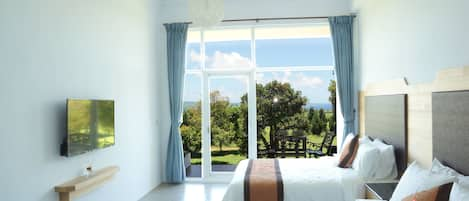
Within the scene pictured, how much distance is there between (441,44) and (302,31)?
3136mm

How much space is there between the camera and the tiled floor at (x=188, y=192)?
4.83m

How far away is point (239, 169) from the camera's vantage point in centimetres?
407

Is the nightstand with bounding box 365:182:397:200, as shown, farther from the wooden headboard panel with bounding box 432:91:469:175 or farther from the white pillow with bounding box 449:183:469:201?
the white pillow with bounding box 449:183:469:201

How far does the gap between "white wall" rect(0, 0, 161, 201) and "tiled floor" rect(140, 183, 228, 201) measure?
Result: 0.25 metres

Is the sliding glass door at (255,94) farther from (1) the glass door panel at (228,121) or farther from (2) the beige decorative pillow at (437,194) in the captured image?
(2) the beige decorative pillow at (437,194)

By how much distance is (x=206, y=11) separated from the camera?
3.52 metres

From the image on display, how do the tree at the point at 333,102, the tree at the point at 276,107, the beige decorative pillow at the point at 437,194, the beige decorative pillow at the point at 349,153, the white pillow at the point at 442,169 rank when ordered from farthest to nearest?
the tree at the point at 276,107 < the tree at the point at 333,102 < the beige decorative pillow at the point at 349,153 < the white pillow at the point at 442,169 < the beige decorative pillow at the point at 437,194

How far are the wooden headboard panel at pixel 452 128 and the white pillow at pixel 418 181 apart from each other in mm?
214

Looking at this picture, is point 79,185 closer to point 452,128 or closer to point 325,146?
point 452,128

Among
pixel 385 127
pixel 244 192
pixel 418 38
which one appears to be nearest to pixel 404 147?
pixel 385 127

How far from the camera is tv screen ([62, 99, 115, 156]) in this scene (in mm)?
3109

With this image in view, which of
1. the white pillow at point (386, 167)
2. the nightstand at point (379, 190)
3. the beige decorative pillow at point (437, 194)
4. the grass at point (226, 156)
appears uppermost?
the beige decorative pillow at point (437, 194)

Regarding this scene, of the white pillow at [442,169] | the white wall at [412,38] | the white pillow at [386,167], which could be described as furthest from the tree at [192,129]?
the white pillow at [442,169]

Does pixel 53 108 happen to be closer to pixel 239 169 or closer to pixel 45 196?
pixel 45 196
